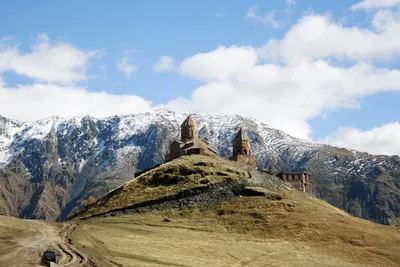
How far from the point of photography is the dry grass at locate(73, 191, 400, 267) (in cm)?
5181

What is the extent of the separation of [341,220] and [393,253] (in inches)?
441

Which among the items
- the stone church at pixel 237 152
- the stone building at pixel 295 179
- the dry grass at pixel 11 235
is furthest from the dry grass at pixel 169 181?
the dry grass at pixel 11 235

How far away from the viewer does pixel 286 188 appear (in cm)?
9062

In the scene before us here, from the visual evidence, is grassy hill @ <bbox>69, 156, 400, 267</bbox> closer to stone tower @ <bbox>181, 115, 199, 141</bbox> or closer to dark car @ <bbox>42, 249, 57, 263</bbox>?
dark car @ <bbox>42, 249, 57, 263</bbox>

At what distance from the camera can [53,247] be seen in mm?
48219

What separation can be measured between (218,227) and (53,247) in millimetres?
25807

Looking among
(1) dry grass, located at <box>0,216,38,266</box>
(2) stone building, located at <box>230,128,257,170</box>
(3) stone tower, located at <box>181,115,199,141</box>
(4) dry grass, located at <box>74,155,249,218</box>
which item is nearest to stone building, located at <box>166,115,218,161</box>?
(3) stone tower, located at <box>181,115,199,141</box>

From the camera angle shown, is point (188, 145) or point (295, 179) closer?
point (295, 179)

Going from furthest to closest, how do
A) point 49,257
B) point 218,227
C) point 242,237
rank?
point 218,227, point 242,237, point 49,257

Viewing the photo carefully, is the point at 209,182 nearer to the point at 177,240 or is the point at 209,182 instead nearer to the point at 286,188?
the point at 286,188

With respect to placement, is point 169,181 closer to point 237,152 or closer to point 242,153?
point 237,152

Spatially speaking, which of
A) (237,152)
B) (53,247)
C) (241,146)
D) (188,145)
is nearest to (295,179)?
(241,146)

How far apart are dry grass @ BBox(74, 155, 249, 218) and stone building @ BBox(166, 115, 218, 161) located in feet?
30.9

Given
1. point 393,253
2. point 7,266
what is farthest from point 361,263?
point 7,266
